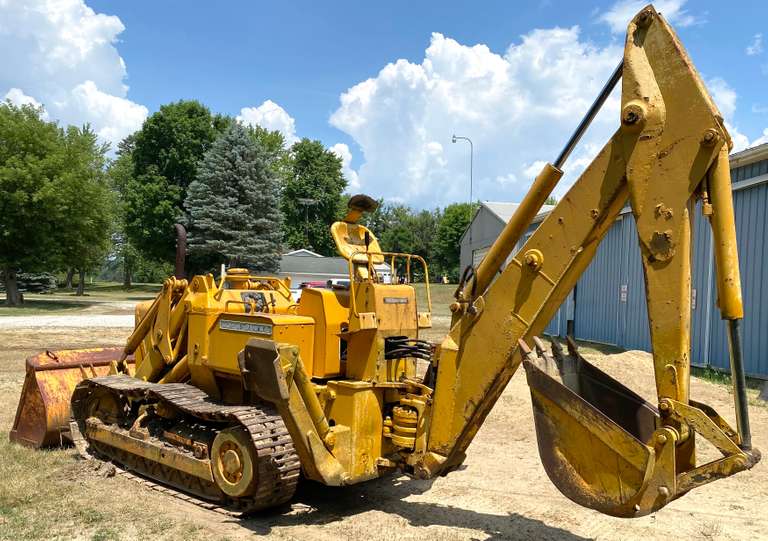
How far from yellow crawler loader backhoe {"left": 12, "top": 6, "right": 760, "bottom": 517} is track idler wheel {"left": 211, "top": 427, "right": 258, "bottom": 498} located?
0.02 m

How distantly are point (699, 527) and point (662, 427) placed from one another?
2.40 metres

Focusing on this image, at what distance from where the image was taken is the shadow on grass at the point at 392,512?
5.60 metres

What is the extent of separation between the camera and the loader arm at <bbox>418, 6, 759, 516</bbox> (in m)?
3.97

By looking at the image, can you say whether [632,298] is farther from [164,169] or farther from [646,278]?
[164,169]

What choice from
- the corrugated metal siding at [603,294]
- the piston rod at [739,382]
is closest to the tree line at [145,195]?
the corrugated metal siding at [603,294]

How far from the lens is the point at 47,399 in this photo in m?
8.12

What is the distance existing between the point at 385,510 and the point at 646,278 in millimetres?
3405

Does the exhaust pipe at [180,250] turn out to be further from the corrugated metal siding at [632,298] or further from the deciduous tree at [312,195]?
the deciduous tree at [312,195]

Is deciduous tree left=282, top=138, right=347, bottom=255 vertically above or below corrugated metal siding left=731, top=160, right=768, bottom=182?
above

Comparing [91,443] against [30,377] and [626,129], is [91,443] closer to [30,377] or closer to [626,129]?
[30,377]

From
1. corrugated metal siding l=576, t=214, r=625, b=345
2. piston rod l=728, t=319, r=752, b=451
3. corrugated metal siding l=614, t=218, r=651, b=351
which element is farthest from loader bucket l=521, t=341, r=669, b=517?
corrugated metal siding l=576, t=214, r=625, b=345

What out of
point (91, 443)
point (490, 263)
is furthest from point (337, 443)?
point (91, 443)

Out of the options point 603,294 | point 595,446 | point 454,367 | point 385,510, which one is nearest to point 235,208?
point 603,294

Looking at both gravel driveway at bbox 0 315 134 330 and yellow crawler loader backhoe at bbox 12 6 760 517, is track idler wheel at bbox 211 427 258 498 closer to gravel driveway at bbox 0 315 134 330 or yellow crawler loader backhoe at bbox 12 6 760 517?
yellow crawler loader backhoe at bbox 12 6 760 517
